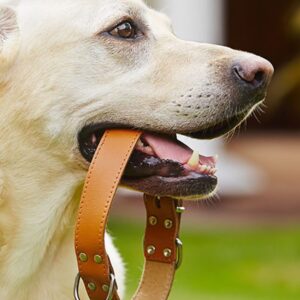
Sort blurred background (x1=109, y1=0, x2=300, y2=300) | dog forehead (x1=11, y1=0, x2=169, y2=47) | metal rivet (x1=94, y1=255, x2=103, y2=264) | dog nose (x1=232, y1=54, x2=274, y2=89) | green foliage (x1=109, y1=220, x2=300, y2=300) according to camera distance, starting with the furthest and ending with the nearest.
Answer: blurred background (x1=109, y1=0, x2=300, y2=300) < green foliage (x1=109, y1=220, x2=300, y2=300) < dog forehead (x1=11, y1=0, x2=169, y2=47) < dog nose (x1=232, y1=54, x2=274, y2=89) < metal rivet (x1=94, y1=255, x2=103, y2=264)

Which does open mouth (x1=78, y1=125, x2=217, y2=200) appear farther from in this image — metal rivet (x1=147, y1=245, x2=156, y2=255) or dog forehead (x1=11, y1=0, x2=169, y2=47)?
dog forehead (x1=11, y1=0, x2=169, y2=47)

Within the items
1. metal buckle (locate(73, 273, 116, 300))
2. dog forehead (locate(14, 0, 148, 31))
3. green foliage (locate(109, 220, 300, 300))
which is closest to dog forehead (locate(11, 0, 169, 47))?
dog forehead (locate(14, 0, 148, 31))

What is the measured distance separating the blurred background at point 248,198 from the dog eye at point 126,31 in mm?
2429

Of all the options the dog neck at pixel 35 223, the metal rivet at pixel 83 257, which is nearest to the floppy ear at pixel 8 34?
the dog neck at pixel 35 223

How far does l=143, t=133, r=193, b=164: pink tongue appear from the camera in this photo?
400cm

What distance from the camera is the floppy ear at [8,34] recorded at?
411cm

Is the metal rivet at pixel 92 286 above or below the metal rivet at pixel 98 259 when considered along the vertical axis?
below

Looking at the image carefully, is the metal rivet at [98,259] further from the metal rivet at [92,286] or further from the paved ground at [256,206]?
the paved ground at [256,206]

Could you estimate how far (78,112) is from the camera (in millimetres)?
4070

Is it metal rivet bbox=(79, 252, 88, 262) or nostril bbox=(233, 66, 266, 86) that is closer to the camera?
metal rivet bbox=(79, 252, 88, 262)

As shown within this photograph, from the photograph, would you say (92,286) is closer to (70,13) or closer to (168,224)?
(168,224)

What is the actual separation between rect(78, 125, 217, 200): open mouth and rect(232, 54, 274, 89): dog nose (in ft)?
1.11

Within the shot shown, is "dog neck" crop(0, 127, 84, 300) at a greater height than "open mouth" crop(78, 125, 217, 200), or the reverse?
"open mouth" crop(78, 125, 217, 200)

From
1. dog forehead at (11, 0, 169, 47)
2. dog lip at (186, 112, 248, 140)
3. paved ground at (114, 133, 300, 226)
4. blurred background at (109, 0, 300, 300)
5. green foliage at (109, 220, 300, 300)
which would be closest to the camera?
dog lip at (186, 112, 248, 140)
